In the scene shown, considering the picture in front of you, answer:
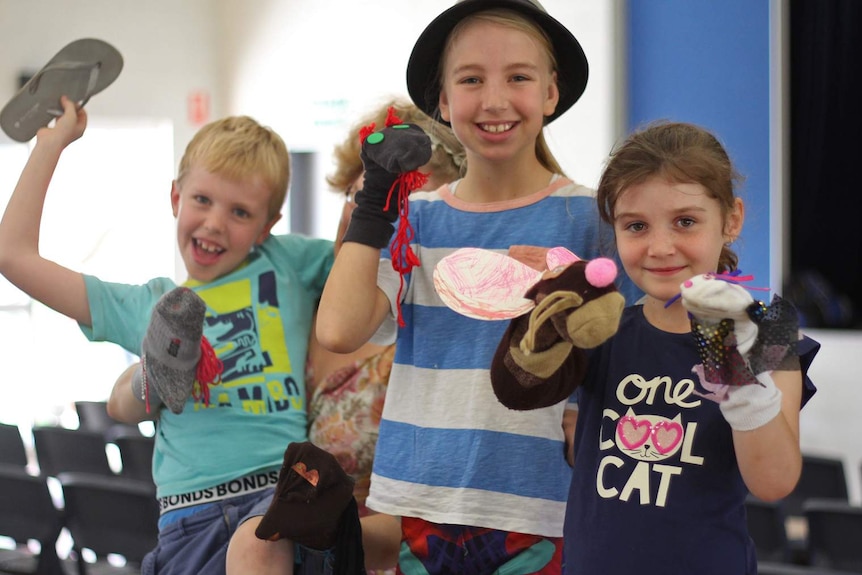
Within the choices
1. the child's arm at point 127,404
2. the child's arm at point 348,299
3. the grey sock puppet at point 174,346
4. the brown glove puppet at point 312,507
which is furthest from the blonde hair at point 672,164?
the child's arm at point 127,404

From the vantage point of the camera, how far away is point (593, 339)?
1274 millimetres

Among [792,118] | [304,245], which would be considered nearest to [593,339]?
[304,245]

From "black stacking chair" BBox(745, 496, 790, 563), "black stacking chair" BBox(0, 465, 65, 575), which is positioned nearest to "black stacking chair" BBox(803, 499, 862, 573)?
"black stacking chair" BBox(745, 496, 790, 563)

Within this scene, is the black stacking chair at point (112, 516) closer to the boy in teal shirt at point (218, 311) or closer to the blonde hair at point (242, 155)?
the boy in teal shirt at point (218, 311)

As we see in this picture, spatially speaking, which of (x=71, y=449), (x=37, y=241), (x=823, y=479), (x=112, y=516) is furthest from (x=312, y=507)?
(x=71, y=449)

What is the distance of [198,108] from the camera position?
9.18 metres

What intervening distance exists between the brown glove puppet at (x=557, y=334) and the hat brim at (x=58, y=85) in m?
1.18

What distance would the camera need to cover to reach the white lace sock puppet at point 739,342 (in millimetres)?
1213

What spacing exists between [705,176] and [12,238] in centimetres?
127

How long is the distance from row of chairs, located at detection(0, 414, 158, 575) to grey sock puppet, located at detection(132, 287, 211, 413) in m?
1.65

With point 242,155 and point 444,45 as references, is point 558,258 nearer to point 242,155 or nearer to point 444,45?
point 444,45

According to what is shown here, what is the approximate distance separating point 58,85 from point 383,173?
0.90 metres

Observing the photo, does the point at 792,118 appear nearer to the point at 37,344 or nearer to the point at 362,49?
the point at 362,49

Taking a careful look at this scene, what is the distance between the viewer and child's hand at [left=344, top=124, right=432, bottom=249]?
1.51 meters
